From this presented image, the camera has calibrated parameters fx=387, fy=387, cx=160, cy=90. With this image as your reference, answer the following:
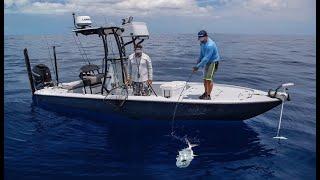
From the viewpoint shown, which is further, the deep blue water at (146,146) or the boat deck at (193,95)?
the boat deck at (193,95)

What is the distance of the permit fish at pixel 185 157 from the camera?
8.60 m

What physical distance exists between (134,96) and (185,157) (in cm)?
282

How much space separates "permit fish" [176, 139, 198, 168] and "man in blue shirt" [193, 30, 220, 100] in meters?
2.04

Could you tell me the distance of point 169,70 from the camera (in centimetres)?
2291

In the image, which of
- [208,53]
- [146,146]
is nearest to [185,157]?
[146,146]

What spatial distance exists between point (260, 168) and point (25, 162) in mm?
5292

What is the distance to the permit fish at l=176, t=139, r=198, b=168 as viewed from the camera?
8604 millimetres

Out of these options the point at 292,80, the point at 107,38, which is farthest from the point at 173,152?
the point at 292,80

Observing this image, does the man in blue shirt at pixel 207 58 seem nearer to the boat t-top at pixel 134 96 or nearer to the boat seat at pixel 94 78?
the boat t-top at pixel 134 96

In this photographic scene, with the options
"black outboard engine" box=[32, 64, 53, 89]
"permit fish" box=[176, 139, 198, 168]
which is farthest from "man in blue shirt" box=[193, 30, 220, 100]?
"black outboard engine" box=[32, 64, 53, 89]

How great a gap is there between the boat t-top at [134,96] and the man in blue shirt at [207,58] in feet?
1.72

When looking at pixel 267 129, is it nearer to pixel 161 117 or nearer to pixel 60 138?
pixel 161 117

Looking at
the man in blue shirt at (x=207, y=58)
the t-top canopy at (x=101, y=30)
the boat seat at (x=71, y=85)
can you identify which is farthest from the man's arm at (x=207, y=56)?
the boat seat at (x=71, y=85)

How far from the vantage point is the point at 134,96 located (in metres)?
11.0
